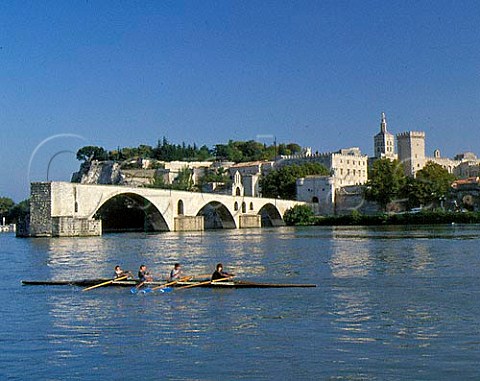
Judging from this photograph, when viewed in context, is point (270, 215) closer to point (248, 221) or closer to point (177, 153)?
point (248, 221)

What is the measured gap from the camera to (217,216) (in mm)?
104688

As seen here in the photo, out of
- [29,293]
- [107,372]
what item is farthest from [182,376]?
[29,293]

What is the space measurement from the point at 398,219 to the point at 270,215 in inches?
949

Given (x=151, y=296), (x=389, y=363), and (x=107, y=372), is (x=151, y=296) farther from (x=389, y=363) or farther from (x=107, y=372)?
(x=389, y=363)

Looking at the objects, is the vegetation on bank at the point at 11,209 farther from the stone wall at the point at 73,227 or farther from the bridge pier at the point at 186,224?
the stone wall at the point at 73,227

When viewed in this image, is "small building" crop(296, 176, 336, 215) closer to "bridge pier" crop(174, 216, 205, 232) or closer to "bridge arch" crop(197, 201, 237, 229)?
"bridge arch" crop(197, 201, 237, 229)

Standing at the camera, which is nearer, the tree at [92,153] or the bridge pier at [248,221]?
the bridge pier at [248,221]

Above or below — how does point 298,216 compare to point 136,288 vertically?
above

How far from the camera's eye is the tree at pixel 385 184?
4306 inches

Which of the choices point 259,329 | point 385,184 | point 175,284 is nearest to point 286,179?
point 385,184

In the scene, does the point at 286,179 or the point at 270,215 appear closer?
the point at 270,215

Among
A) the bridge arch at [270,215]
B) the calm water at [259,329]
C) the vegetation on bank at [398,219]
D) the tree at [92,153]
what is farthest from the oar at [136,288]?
the tree at [92,153]

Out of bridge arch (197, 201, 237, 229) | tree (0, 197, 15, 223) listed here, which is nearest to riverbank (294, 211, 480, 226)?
bridge arch (197, 201, 237, 229)

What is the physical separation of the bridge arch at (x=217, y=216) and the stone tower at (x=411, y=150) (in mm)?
55690
